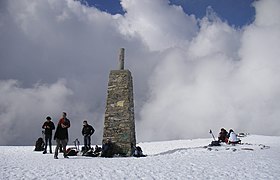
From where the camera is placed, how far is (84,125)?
61.5 feet

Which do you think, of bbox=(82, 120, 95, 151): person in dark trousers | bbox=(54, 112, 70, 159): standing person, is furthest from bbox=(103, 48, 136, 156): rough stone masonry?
bbox=(54, 112, 70, 159): standing person

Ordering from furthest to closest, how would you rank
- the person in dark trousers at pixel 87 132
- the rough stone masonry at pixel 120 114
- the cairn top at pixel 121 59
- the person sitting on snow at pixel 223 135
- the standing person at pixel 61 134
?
the person sitting on snow at pixel 223 135 < the cairn top at pixel 121 59 < the person in dark trousers at pixel 87 132 < the rough stone masonry at pixel 120 114 < the standing person at pixel 61 134

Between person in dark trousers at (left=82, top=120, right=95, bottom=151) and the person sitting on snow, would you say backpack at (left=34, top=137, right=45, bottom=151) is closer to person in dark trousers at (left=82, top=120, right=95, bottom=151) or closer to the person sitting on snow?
person in dark trousers at (left=82, top=120, right=95, bottom=151)

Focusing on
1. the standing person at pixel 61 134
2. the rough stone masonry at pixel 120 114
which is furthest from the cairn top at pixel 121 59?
the standing person at pixel 61 134

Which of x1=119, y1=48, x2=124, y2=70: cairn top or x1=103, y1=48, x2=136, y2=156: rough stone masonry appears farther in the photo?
x1=119, y1=48, x2=124, y2=70: cairn top

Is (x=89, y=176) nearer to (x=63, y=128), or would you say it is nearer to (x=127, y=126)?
(x=63, y=128)

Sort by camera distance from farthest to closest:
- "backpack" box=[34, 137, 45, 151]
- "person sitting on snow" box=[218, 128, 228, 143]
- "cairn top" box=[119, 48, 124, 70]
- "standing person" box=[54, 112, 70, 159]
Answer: "person sitting on snow" box=[218, 128, 228, 143], "backpack" box=[34, 137, 45, 151], "cairn top" box=[119, 48, 124, 70], "standing person" box=[54, 112, 70, 159]

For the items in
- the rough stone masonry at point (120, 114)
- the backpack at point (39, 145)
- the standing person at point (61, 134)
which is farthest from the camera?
the backpack at point (39, 145)

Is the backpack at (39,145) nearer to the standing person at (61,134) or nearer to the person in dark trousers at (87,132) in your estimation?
the person in dark trousers at (87,132)

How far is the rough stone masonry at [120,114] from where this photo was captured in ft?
58.2

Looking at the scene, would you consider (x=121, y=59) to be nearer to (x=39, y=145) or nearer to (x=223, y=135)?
(x=39, y=145)

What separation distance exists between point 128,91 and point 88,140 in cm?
382

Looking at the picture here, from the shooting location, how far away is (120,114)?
18.0m

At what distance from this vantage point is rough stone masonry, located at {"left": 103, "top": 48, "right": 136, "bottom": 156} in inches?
698
